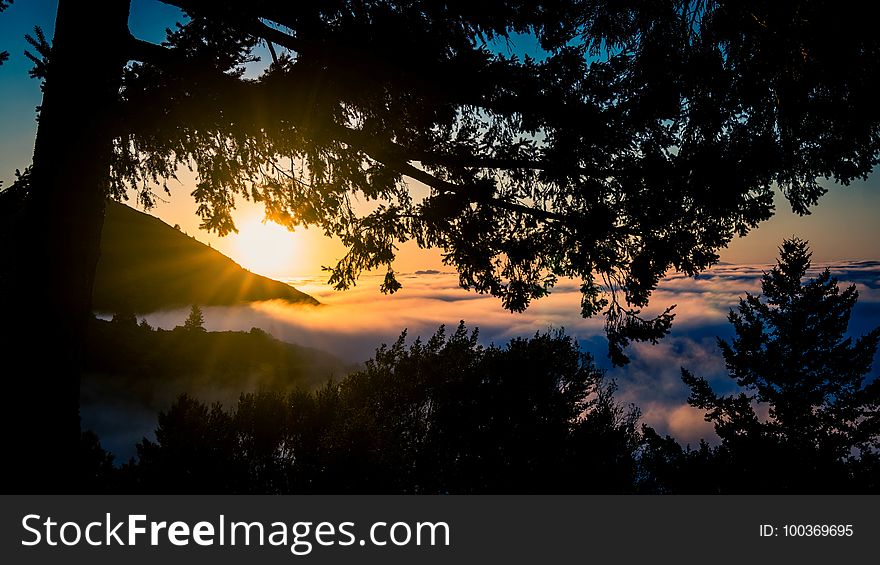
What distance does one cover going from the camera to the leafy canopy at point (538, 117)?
15.6ft

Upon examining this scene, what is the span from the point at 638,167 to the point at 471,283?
2.82m

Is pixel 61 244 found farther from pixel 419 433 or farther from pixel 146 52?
pixel 419 433

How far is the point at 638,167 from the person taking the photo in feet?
17.1

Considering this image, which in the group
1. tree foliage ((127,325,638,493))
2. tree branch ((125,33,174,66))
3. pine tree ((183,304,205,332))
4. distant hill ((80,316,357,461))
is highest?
tree branch ((125,33,174,66))

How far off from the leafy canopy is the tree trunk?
342 mm

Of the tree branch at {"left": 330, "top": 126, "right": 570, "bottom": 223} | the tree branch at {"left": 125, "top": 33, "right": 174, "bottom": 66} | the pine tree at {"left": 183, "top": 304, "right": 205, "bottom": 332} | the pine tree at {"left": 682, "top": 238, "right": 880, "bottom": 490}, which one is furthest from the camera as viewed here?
the pine tree at {"left": 183, "top": 304, "right": 205, "bottom": 332}

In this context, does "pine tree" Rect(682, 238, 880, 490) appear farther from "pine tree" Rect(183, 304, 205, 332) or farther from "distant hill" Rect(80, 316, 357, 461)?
"pine tree" Rect(183, 304, 205, 332)

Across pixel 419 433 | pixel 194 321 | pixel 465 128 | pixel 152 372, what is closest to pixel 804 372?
pixel 419 433

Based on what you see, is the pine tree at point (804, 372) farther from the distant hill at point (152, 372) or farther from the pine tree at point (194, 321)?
the pine tree at point (194, 321)

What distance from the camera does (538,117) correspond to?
5098mm

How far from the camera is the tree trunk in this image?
13.2 ft

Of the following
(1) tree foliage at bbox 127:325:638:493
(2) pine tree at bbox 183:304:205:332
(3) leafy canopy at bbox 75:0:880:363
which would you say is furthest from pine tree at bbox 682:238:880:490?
(2) pine tree at bbox 183:304:205:332

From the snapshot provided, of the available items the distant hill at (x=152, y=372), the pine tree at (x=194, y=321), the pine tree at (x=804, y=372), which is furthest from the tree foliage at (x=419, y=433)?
the pine tree at (x=194, y=321)
